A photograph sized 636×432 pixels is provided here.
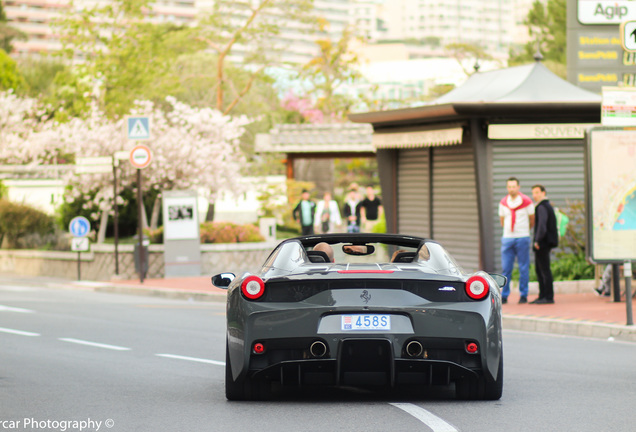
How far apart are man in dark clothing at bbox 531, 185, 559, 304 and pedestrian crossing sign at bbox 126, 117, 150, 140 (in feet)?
36.7

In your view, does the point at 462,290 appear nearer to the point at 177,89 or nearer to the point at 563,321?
the point at 563,321

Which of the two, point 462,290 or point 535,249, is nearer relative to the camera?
point 462,290

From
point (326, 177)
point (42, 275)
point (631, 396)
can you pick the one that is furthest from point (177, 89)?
point (631, 396)

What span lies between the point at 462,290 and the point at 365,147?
→ 4005cm

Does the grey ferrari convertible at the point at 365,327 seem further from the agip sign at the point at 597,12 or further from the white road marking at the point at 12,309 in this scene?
the agip sign at the point at 597,12

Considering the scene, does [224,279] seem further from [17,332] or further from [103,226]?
[103,226]

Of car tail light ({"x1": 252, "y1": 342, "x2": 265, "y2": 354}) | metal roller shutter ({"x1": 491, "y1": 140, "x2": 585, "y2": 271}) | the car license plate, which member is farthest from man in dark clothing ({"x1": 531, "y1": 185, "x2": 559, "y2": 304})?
car tail light ({"x1": 252, "y1": 342, "x2": 265, "y2": 354})

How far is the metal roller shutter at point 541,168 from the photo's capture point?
21234 millimetres

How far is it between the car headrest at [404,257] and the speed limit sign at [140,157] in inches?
692

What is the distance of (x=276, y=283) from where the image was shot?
304 inches

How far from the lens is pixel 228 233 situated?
29.5 metres

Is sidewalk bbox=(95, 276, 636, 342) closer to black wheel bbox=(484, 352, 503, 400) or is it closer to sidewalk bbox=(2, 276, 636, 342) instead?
sidewalk bbox=(2, 276, 636, 342)

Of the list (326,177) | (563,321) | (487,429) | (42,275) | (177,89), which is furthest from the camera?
(326,177)

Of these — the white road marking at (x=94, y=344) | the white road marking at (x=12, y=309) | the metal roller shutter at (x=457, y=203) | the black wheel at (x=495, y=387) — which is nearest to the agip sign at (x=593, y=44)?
the metal roller shutter at (x=457, y=203)
